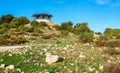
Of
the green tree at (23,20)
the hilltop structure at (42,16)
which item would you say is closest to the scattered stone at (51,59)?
the green tree at (23,20)

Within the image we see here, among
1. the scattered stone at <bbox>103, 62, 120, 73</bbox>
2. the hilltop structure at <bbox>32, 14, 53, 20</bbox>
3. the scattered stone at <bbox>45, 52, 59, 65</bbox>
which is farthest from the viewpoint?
the hilltop structure at <bbox>32, 14, 53, 20</bbox>

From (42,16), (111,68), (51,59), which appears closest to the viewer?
(111,68)

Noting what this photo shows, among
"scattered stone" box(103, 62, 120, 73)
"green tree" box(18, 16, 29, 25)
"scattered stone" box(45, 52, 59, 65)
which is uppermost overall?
"green tree" box(18, 16, 29, 25)

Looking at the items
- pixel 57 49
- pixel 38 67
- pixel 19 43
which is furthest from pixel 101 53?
pixel 19 43

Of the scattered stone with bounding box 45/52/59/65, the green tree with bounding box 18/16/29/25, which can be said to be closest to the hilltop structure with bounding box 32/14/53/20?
the green tree with bounding box 18/16/29/25

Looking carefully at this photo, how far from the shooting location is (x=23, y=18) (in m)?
80.4

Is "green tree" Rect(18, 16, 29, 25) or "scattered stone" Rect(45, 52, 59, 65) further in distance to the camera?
"green tree" Rect(18, 16, 29, 25)

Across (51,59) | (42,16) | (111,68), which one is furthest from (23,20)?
(111,68)

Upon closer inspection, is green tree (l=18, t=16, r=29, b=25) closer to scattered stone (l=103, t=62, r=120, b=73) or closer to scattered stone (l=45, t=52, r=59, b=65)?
scattered stone (l=45, t=52, r=59, b=65)

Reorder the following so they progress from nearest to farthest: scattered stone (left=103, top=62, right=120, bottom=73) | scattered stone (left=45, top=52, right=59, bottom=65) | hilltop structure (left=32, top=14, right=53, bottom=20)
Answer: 1. scattered stone (left=103, top=62, right=120, bottom=73)
2. scattered stone (left=45, top=52, right=59, bottom=65)
3. hilltop structure (left=32, top=14, right=53, bottom=20)

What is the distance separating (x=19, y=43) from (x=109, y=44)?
1237 centimetres

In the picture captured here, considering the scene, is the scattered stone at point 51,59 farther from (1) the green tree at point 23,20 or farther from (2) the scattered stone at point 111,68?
(1) the green tree at point 23,20

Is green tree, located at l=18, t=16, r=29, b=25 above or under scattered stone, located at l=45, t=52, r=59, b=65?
above

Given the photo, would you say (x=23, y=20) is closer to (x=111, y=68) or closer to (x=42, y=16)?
(x=42, y=16)
